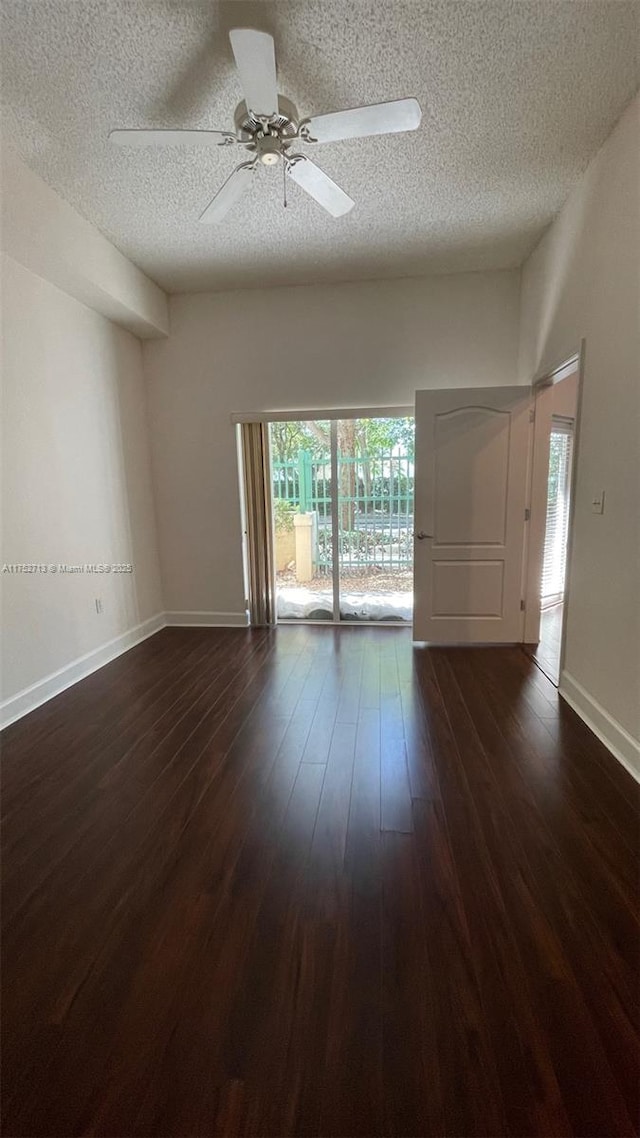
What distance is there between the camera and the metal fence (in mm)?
4410

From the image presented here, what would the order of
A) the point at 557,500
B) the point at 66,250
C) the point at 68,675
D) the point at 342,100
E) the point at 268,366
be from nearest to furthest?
1. the point at 342,100
2. the point at 66,250
3. the point at 68,675
4. the point at 268,366
5. the point at 557,500

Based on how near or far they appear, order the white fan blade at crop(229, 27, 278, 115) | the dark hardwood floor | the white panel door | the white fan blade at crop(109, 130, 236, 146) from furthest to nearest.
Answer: the white panel door, the white fan blade at crop(109, 130, 236, 146), the white fan blade at crop(229, 27, 278, 115), the dark hardwood floor

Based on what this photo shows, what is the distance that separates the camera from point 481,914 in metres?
1.41

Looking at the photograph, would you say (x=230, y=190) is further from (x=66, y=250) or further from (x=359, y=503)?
(x=359, y=503)

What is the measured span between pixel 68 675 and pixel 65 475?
1455 millimetres

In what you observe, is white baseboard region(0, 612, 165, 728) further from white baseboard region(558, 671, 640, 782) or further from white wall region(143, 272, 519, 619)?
white baseboard region(558, 671, 640, 782)

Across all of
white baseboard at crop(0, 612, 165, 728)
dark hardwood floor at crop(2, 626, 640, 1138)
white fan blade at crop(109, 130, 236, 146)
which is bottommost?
dark hardwood floor at crop(2, 626, 640, 1138)

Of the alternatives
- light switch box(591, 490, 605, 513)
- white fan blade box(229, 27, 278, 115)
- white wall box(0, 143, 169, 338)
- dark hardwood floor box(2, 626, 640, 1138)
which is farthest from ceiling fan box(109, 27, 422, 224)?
dark hardwood floor box(2, 626, 640, 1138)

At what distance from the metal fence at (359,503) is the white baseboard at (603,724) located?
2054 millimetres

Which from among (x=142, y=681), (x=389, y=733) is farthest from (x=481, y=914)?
(x=142, y=681)

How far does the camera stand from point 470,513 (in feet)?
12.3

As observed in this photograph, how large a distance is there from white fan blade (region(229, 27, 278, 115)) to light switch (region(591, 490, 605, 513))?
7.73 ft

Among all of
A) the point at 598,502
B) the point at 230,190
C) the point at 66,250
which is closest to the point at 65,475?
the point at 66,250

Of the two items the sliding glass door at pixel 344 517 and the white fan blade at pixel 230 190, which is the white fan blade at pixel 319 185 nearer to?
the white fan blade at pixel 230 190
